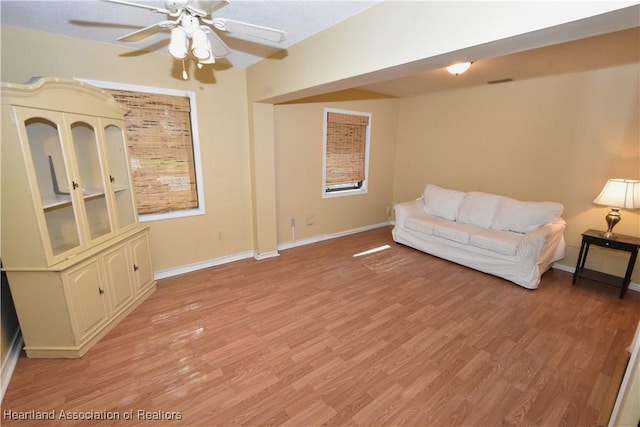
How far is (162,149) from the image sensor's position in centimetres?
309

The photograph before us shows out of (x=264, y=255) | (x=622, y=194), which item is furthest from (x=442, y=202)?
(x=264, y=255)

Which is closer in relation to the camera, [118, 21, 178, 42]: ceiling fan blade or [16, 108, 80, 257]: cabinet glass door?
[118, 21, 178, 42]: ceiling fan blade

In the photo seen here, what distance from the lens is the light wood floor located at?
66.6 inches

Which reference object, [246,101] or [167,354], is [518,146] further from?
[167,354]

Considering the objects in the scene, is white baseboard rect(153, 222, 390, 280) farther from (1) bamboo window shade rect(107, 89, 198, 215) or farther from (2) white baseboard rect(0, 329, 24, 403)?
(2) white baseboard rect(0, 329, 24, 403)

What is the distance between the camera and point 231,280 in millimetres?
3266

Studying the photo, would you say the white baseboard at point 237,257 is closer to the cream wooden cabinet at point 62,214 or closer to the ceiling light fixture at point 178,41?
the cream wooden cabinet at point 62,214

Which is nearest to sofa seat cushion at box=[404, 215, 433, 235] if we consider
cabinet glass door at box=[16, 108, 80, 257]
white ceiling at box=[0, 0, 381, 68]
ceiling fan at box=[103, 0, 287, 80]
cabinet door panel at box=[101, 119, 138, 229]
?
white ceiling at box=[0, 0, 381, 68]

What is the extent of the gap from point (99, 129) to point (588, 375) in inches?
163

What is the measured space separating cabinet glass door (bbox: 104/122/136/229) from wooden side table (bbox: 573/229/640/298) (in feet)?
15.9

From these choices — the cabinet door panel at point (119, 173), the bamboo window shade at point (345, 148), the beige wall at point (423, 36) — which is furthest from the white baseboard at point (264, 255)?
the beige wall at point (423, 36)

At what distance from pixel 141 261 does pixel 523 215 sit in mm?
4418

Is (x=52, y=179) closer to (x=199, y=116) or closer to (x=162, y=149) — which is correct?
(x=162, y=149)

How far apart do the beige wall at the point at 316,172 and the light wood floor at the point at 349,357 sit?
1.41 metres
